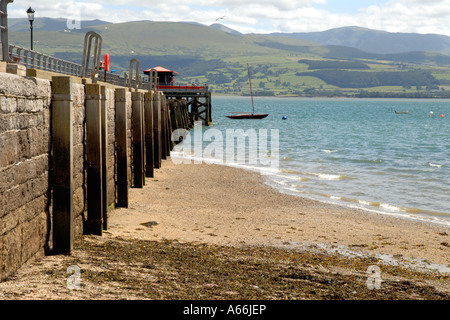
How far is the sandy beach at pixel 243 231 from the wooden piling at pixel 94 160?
37cm

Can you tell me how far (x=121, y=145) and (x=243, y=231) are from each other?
3.39 m

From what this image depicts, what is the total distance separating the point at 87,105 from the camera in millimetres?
8742

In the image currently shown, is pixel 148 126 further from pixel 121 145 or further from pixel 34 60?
pixel 121 145

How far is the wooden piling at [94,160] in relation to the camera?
28.7 feet

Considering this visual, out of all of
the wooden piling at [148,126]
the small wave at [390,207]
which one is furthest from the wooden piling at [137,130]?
the small wave at [390,207]

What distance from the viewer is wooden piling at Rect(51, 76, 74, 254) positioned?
7.22 metres

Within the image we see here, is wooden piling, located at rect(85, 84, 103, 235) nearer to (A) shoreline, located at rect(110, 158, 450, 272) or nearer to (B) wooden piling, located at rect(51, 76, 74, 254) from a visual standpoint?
(A) shoreline, located at rect(110, 158, 450, 272)

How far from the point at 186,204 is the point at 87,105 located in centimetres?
574

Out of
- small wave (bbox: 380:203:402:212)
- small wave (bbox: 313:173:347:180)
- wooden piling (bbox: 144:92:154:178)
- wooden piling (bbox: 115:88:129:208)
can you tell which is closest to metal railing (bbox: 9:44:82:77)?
wooden piling (bbox: 144:92:154:178)

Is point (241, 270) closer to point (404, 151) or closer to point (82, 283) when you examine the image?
point (82, 283)

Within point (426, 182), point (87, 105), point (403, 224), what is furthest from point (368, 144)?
point (87, 105)

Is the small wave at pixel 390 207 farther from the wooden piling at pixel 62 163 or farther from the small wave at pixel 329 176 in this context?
the wooden piling at pixel 62 163

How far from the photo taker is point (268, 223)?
12.1 meters

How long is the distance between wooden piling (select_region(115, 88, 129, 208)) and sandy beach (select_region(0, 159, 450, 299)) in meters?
0.45
